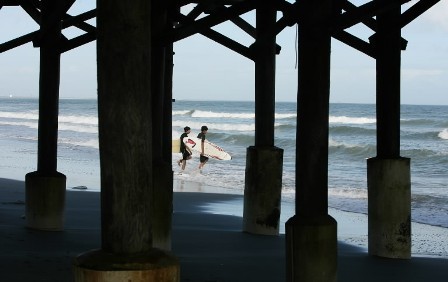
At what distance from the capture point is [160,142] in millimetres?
6594

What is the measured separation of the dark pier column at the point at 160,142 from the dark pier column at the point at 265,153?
119cm

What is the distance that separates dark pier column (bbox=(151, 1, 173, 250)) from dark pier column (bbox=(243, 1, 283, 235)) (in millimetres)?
1194

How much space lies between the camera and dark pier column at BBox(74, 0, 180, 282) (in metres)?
3.18

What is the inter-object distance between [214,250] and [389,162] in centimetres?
159

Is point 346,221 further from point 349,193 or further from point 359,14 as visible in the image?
point 359,14

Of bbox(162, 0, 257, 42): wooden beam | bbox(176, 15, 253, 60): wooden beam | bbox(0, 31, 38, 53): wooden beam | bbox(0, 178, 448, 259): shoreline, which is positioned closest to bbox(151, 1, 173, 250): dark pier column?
bbox(162, 0, 257, 42): wooden beam

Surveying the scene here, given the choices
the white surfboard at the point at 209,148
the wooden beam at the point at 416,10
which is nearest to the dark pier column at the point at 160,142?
the wooden beam at the point at 416,10

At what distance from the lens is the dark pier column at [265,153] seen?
8344 mm

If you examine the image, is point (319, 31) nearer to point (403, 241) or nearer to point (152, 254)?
point (152, 254)

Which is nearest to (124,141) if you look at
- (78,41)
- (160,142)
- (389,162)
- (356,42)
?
(160,142)

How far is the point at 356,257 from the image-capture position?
746 centimetres

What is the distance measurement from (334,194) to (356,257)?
7.04 m

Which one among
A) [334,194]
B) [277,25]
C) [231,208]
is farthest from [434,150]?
[277,25]

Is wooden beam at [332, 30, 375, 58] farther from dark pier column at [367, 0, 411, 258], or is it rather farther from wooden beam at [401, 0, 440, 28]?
wooden beam at [401, 0, 440, 28]
